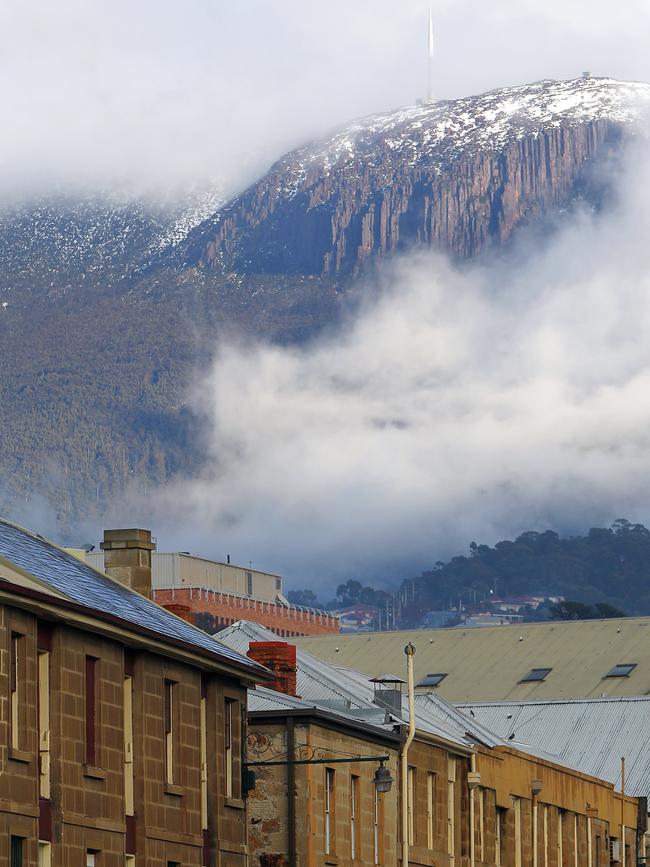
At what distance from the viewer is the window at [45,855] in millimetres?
42594

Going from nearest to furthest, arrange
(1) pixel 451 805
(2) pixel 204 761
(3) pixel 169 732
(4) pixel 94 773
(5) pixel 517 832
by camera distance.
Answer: (4) pixel 94 773, (3) pixel 169 732, (2) pixel 204 761, (1) pixel 451 805, (5) pixel 517 832

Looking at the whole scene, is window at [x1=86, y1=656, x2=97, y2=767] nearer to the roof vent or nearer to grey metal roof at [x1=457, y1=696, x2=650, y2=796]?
the roof vent

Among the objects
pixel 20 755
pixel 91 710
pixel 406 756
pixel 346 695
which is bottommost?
pixel 20 755

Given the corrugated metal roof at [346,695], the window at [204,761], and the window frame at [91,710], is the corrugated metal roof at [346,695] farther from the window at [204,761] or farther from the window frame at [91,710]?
the window frame at [91,710]

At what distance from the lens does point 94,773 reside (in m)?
44.7

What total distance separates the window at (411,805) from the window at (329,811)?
270 inches

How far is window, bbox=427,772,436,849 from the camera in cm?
6894

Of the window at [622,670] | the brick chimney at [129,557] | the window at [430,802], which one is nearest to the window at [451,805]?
the window at [430,802]

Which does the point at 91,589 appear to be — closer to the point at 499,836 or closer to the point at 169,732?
the point at 169,732

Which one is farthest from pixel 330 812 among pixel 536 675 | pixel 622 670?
pixel 536 675

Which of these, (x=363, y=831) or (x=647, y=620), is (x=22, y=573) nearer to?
(x=363, y=831)

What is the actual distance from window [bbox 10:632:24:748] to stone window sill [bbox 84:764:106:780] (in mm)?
2999

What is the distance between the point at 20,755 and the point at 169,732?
8238 mm

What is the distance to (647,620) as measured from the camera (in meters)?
170
